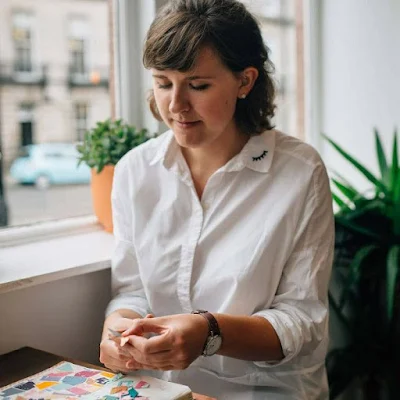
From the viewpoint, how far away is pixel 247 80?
179 cm

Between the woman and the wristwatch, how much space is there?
0.04 feet

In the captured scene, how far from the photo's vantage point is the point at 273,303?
175 centimetres

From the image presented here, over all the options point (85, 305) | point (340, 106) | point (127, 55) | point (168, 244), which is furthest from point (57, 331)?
point (340, 106)

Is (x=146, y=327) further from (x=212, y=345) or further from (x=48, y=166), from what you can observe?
(x=48, y=166)

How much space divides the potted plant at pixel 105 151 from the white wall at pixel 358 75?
0.99 meters

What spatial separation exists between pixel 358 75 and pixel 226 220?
1298mm

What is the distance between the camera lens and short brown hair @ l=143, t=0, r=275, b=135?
1.65 meters

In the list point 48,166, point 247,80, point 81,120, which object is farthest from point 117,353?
point 81,120

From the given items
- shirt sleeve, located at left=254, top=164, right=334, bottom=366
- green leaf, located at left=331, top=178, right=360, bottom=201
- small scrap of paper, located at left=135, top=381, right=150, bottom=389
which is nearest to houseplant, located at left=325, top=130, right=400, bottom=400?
green leaf, located at left=331, top=178, right=360, bottom=201

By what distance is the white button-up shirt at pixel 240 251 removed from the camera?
1.72 meters

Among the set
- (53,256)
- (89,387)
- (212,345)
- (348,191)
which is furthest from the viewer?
(348,191)

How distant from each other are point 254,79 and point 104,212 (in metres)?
0.70

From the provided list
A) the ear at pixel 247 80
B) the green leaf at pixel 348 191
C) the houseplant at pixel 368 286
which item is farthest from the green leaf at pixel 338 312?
the ear at pixel 247 80

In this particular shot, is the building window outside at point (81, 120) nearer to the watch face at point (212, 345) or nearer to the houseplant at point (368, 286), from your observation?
the houseplant at point (368, 286)
